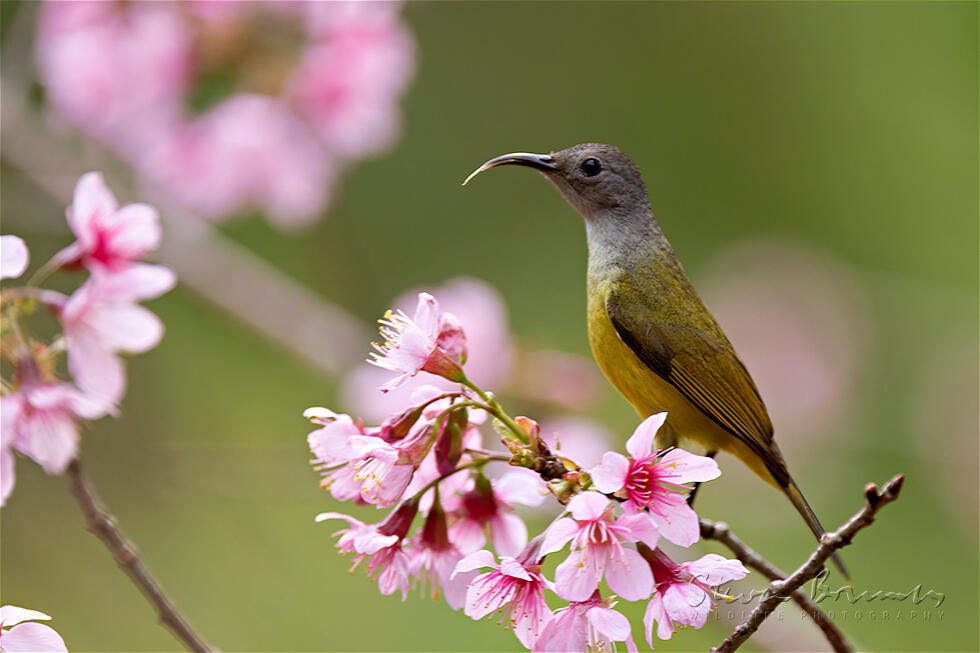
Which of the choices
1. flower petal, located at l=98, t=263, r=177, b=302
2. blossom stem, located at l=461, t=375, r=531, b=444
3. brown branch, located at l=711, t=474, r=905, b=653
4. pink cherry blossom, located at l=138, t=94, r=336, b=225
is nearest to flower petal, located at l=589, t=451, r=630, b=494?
blossom stem, located at l=461, t=375, r=531, b=444

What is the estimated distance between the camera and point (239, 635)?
160 inches

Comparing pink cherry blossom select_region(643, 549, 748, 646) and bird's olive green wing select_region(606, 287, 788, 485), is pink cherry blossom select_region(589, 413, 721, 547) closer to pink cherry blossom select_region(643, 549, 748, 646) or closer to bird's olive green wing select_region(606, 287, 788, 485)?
pink cherry blossom select_region(643, 549, 748, 646)

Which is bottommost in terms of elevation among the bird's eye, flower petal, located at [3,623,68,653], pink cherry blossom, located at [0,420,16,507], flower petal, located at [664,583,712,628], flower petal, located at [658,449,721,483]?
flower petal, located at [3,623,68,653]

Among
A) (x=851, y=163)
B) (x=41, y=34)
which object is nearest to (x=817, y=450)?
(x=851, y=163)

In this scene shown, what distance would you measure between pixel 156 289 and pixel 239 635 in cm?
282

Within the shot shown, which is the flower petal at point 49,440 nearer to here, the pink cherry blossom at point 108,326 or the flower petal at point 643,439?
the pink cherry blossom at point 108,326

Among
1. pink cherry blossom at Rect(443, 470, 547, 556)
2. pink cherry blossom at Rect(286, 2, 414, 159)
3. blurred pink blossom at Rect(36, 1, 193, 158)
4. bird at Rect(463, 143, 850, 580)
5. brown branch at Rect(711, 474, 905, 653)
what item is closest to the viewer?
brown branch at Rect(711, 474, 905, 653)

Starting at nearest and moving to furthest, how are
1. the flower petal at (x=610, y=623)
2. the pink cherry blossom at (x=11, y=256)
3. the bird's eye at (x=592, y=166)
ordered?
the flower petal at (x=610, y=623), the pink cherry blossom at (x=11, y=256), the bird's eye at (x=592, y=166)

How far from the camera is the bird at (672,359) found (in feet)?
6.22

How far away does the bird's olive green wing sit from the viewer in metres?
1.90

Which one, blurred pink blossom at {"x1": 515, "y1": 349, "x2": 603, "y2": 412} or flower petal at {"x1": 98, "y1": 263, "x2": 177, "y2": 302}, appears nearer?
flower petal at {"x1": 98, "y1": 263, "x2": 177, "y2": 302}

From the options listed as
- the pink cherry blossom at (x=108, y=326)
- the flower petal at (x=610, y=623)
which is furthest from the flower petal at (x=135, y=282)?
the flower petal at (x=610, y=623)

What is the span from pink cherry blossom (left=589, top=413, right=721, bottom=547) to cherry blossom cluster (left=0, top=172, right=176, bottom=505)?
735 mm

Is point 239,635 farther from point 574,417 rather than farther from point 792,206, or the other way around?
point 792,206
